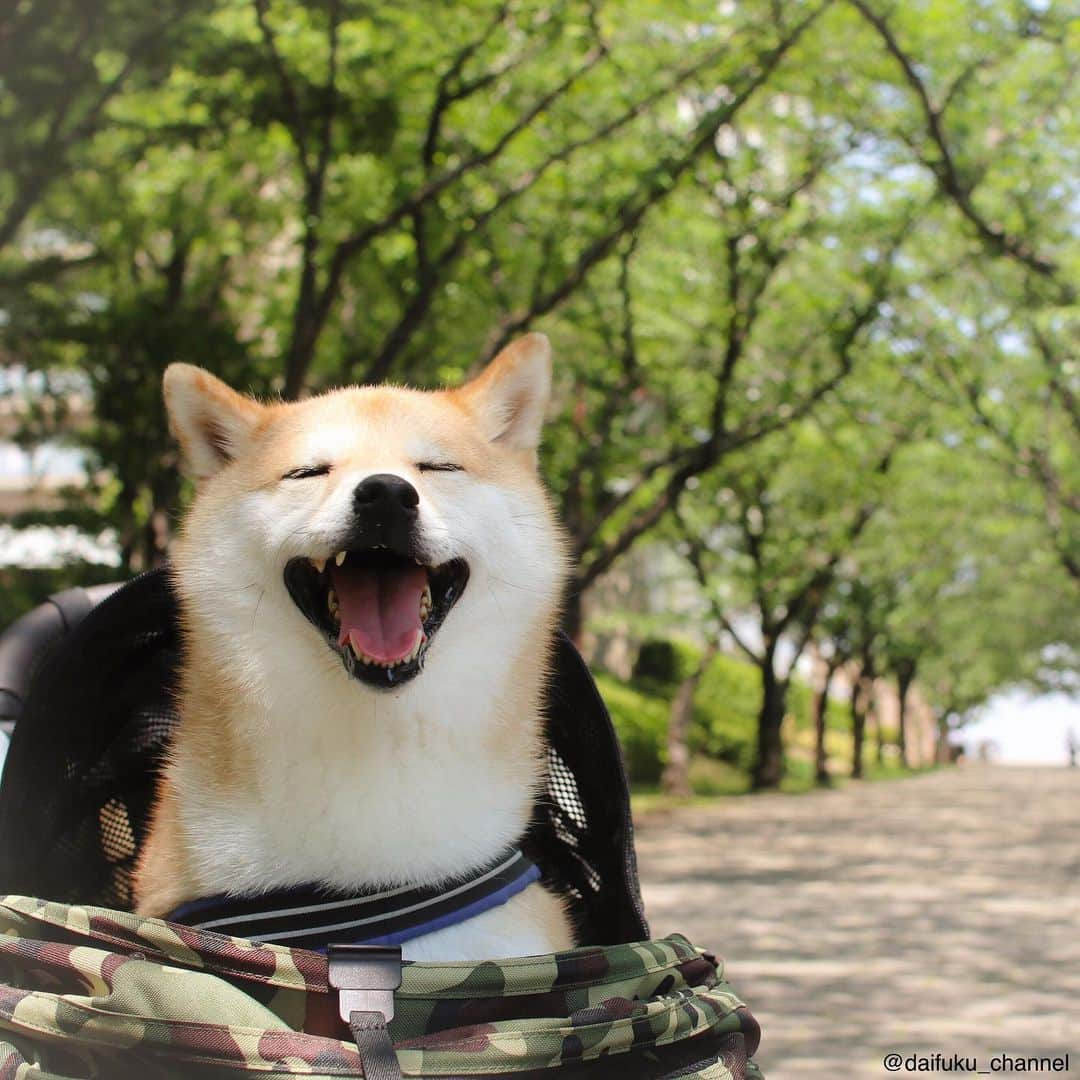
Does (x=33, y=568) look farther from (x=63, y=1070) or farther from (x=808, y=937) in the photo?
(x=63, y=1070)

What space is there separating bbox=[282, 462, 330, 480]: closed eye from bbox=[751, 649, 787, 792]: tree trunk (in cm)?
2279

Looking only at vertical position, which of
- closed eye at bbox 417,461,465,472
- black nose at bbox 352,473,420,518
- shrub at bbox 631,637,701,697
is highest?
closed eye at bbox 417,461,465,472

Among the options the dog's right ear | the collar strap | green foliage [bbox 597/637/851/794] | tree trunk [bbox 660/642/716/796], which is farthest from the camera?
green foliage [bbox 597/637/851/794]

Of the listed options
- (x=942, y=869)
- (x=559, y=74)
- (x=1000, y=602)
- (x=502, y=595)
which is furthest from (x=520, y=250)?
(x=1000, y=602)

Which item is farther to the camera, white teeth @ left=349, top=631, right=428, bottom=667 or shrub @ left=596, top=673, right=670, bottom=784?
shrub @ left=596, top=673, right=670, bottom=784

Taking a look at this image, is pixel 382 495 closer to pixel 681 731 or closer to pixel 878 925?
pixel 878 925

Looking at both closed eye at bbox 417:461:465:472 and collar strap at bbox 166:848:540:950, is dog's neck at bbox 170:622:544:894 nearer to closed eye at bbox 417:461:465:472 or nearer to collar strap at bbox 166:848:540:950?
collar strap at bbox 166:848:540:950

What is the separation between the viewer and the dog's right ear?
225cm

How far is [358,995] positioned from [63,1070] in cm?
36

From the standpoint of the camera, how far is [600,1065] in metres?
1.57

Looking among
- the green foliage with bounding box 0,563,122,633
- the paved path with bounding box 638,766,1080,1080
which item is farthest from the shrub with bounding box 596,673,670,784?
the green foliage with bounding box 0,563,122,633

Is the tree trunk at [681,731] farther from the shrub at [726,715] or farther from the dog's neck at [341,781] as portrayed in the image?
the dog's neck at [341,781]

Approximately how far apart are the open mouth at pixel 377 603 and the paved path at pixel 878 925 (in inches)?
166

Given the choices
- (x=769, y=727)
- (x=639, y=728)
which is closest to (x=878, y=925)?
(x=639, y=728)
